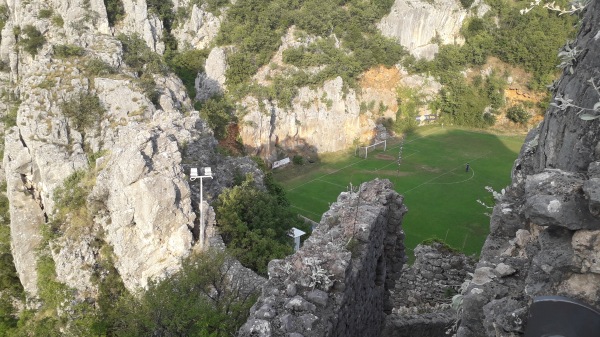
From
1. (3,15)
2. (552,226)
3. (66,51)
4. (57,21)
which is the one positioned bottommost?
(552,226)

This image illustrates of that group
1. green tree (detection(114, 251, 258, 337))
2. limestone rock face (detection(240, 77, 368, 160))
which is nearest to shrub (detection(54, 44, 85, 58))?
limestone rock face (detection(240, 77, 368, 160))

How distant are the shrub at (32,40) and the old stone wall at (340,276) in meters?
34.4

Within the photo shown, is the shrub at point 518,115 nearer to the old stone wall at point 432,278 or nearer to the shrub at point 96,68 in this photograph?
the old stone wall at point 432,278

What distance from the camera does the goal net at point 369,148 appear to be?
43.7m

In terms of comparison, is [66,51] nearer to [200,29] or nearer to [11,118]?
[11,118]

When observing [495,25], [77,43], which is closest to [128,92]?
[77,43]

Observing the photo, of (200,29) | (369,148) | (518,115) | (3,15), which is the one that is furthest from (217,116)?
(518,115)

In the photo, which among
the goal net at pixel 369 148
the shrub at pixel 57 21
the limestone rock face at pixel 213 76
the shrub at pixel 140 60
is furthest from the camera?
the limestone rock face at pixel 213 76

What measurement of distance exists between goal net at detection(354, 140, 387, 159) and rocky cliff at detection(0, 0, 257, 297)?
19.4 meters

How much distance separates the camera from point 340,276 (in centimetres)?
804

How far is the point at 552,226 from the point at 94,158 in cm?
2518

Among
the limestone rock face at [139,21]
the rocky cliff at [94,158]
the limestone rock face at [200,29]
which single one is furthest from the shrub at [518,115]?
the limestone rock face at [139,21]

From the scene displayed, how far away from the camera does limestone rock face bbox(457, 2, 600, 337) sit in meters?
4.11

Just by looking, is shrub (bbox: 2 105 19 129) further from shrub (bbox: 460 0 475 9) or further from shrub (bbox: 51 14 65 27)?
shrub (bbox: 460 0 475 9)
